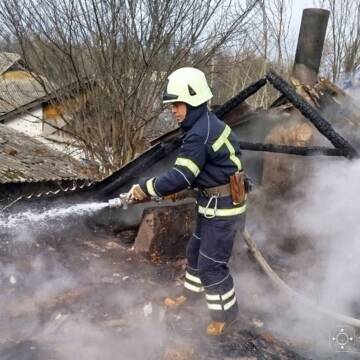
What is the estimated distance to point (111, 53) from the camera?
338 inches

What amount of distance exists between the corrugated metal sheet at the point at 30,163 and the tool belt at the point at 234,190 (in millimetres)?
7740

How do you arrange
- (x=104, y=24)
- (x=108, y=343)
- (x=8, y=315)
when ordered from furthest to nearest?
(x=104, y=24) → (x=8, y=315) → (x=108, y=343)

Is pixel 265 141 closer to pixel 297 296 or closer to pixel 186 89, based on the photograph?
pixel 297 296

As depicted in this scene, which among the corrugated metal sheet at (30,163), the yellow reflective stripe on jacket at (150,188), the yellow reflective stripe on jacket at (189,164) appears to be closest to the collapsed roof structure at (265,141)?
the yellow reflective stripe on jacket at (150,188)

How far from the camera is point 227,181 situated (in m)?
3.45

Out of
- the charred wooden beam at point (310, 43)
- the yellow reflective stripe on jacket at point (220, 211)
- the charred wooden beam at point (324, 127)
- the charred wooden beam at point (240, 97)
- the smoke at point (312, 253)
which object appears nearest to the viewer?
the yellow reflective stripe on jacket at point (220, 211)

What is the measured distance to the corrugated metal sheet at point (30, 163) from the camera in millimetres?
11891

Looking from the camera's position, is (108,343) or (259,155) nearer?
(108,343)

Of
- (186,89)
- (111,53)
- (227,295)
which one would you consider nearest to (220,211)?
(227,295)

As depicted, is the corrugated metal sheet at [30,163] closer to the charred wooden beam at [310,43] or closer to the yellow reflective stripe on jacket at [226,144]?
the charred wooden beam at [310,43]

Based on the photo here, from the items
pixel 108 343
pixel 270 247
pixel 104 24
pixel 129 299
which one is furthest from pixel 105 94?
pixel 108 343

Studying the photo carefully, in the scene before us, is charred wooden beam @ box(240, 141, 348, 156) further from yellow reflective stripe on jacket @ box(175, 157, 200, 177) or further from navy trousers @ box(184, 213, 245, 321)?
yellow reflective stripe on jacket @ box(175, 157, 200, 177)

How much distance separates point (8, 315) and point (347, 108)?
396cm

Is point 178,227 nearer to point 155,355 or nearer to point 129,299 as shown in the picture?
point 129,299
